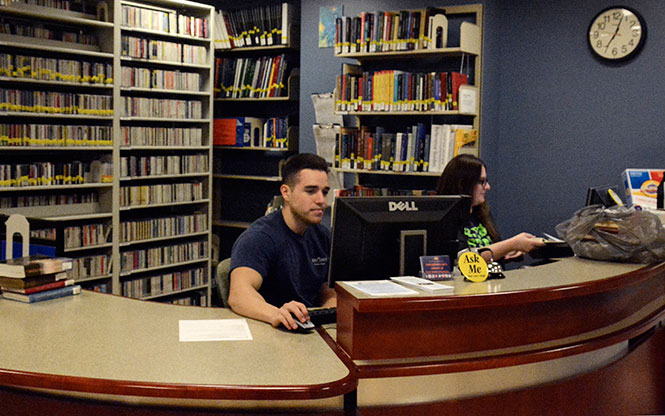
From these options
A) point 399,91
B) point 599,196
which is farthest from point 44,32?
point 599,196

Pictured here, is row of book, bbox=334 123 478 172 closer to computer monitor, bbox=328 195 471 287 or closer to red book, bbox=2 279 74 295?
computer monitor, bbox=328 195 471 287

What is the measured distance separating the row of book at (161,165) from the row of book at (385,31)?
1.76 m

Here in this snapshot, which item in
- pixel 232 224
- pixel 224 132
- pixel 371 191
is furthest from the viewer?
pixel 232 224

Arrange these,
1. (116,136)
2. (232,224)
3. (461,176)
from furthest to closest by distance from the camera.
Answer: (232,224) → (116,136) → (461,176)

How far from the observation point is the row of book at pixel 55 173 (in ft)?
16.5

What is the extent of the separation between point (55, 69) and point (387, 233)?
360cm

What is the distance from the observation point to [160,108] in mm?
5977

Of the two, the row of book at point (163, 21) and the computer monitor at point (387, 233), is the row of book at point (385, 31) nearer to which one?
the row of book at point (163, 21)

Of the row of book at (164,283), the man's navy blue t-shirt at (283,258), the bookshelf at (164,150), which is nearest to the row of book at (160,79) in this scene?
the bookshelf at (164,150)

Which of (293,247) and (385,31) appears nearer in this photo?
(293,247)

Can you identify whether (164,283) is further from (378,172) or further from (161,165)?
(378,172)

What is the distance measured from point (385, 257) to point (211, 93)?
4.12 metres

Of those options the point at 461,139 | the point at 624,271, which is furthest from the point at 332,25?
the point at 624,271

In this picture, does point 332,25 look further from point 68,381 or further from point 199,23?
point 68,381
